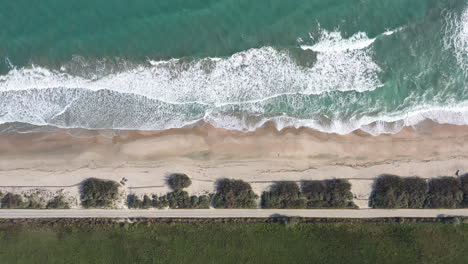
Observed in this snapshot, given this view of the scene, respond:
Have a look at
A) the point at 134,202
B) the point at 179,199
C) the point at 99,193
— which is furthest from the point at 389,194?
the point at 99,193

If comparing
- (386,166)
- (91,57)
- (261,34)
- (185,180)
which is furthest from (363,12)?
(91,57)

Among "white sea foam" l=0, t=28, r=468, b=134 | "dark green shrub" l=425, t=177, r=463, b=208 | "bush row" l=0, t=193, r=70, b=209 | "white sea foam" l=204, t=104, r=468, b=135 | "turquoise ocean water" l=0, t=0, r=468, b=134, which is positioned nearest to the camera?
"dark green shrub" l=425, t=177, r=463, b=208

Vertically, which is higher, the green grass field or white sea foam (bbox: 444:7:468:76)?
white sea foam (bbox: 444:7:468:76)

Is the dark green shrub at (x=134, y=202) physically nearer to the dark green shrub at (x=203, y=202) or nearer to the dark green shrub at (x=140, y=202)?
the dark green shrub at (x=140, y=202)

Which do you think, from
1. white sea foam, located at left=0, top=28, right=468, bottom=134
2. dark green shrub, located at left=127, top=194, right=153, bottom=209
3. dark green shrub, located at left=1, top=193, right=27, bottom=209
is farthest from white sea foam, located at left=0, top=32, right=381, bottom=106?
dark green shrub, located at left=1, top=193, right=27, bottom=209

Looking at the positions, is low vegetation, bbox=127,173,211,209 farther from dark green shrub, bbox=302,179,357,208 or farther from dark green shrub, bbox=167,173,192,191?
dark green shrub, bbox=302,179,357,208

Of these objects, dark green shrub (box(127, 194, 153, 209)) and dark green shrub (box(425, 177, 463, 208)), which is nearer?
dark green shrub (box(425, 177, 463, 208))
